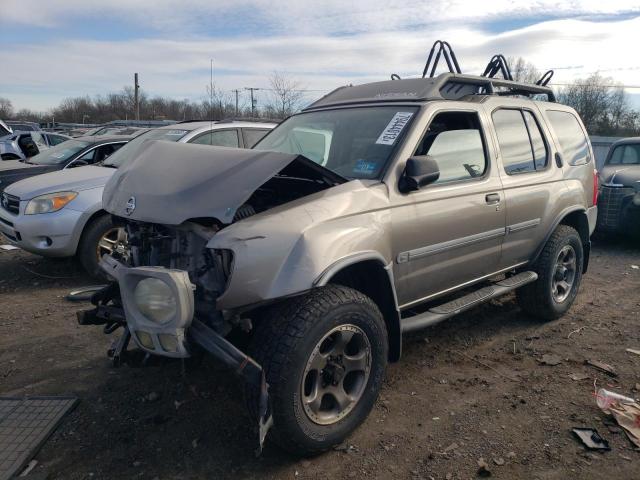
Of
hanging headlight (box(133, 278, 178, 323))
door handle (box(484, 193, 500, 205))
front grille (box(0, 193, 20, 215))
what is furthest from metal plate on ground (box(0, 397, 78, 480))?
door handle (box(484, 193, 500, 205))

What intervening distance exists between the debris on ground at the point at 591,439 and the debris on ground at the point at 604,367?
929 millimetres

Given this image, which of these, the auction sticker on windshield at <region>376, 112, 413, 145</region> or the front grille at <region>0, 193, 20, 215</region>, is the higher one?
the auction sticker on windshield at <region>376, 112, 413, 145</region>

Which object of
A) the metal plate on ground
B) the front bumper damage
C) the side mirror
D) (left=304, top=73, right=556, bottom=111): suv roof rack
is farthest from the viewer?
(left=304, top=73, right=556, bottom=111): suv roof rack

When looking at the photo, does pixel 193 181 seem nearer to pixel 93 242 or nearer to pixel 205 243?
pixel 205 243

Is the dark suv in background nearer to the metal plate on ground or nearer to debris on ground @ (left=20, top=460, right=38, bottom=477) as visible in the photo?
the metal plate on ground

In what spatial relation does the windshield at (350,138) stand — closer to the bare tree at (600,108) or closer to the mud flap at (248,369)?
the mud flap at (248,369)

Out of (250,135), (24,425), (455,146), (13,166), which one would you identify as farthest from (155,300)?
(13,166)

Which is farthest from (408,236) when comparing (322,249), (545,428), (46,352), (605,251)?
A: (605,251)

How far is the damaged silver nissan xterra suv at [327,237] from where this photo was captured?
8.30ft

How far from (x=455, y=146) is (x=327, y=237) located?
1.59 metres

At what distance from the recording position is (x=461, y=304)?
370cm

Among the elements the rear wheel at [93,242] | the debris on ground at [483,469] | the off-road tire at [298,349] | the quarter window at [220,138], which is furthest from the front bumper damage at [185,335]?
the quarter window at [220,138]

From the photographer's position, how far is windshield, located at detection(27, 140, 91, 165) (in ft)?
25.5

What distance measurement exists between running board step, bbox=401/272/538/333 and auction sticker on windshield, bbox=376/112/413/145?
→ 3.92ft
